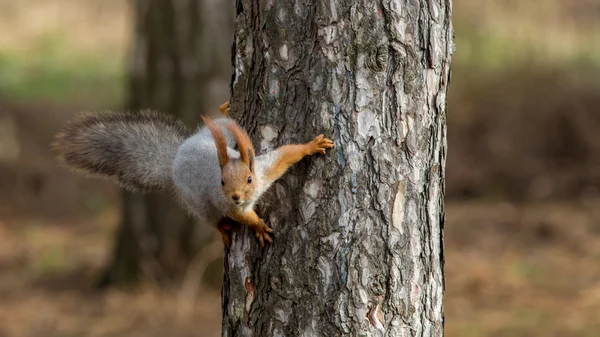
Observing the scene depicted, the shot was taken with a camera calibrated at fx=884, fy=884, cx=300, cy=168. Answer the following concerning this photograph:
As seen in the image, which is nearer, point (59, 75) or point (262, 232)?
point (262, 232)

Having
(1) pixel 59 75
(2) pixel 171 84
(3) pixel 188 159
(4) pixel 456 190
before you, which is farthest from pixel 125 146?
(1) pixel 59 75

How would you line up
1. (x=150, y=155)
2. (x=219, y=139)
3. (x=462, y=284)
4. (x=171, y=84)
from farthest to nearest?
(x=462, y=284)
(x=171, y=84)
(x=150, y=155)
(x=219, y=139)

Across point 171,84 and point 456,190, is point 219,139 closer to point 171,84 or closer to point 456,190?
point 171,84

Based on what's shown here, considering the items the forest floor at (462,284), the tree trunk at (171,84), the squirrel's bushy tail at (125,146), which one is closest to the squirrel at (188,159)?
the squirrel's bushy tail at (125,146)

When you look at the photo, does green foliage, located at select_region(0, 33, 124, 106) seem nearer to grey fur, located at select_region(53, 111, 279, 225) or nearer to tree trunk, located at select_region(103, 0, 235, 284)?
tree trunk, located at select_region(103, 0, 235, 284)

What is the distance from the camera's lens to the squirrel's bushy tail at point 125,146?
2186 mm

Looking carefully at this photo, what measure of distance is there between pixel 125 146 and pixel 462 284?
2.89 meters

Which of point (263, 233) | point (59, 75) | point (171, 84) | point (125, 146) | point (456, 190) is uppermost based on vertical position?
point (59, 75)

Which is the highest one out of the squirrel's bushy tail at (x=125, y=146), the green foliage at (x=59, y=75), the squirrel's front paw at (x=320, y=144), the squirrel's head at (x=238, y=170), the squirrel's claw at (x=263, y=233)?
the green foliage at (x=59, y=75)

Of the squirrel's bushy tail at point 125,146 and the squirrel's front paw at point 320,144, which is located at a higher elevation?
the squirrel's bushy tail at point 125,146

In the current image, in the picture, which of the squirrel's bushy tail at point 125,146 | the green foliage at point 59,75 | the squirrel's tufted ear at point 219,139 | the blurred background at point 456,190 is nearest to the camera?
the squirrel's tufted ear at point 219,139

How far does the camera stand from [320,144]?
5.62ft

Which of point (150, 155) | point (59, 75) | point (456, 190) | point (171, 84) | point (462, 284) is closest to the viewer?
point (150, 155)

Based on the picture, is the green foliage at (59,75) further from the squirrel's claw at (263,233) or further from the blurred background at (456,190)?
the squirrel's claw at (263,233)
